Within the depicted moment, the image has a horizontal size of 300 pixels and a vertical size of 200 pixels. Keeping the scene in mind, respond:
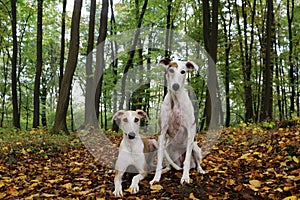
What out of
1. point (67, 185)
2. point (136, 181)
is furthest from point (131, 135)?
point (67, 185)

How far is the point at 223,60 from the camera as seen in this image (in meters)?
20.6

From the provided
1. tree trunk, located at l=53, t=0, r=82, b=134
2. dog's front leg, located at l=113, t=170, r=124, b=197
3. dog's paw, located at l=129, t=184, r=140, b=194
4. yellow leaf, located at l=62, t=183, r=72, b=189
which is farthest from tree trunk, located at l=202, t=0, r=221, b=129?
dog's paw, located at l=129, t=184, r=140, b=194

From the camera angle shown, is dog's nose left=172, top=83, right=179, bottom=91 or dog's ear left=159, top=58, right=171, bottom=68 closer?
dog's nose left=172, top=83, right=179, bottom=91

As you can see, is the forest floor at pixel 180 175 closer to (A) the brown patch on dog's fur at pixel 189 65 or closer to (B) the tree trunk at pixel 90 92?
(A) the brown patch on dog's fur at pixel 189 65

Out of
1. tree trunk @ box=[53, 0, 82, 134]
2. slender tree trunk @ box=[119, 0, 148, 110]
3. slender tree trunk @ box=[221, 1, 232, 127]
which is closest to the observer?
tree trunk @ box=[53, 0, 82, 134]

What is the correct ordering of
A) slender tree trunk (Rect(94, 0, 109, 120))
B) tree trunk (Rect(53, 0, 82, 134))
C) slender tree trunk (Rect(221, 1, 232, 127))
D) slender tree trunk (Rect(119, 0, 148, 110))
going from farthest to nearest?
slender tree trunk (Rect(221, 1, 232, 127)) < slender tree trunk (Rect(119, 0, 148, 110)) < slender tree trunk (Rect(94, 0, 109, 120)) < tree trunk (Rect(53, 0, 82, 134))

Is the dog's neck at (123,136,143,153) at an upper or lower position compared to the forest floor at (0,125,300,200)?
upper

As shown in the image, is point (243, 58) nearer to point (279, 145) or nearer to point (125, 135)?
point (279, 145)

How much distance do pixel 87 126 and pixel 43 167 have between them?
621 cm

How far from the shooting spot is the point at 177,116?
472 cm

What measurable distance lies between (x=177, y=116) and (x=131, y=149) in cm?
90

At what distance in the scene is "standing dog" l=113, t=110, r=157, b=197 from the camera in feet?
15.4

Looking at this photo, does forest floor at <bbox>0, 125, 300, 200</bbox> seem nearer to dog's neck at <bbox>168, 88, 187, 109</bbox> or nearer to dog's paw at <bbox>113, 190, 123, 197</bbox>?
dog's paw at <bbox>113, 190, 123, 197</bbox>

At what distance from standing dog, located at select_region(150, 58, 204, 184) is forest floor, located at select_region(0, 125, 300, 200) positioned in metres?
0.38
